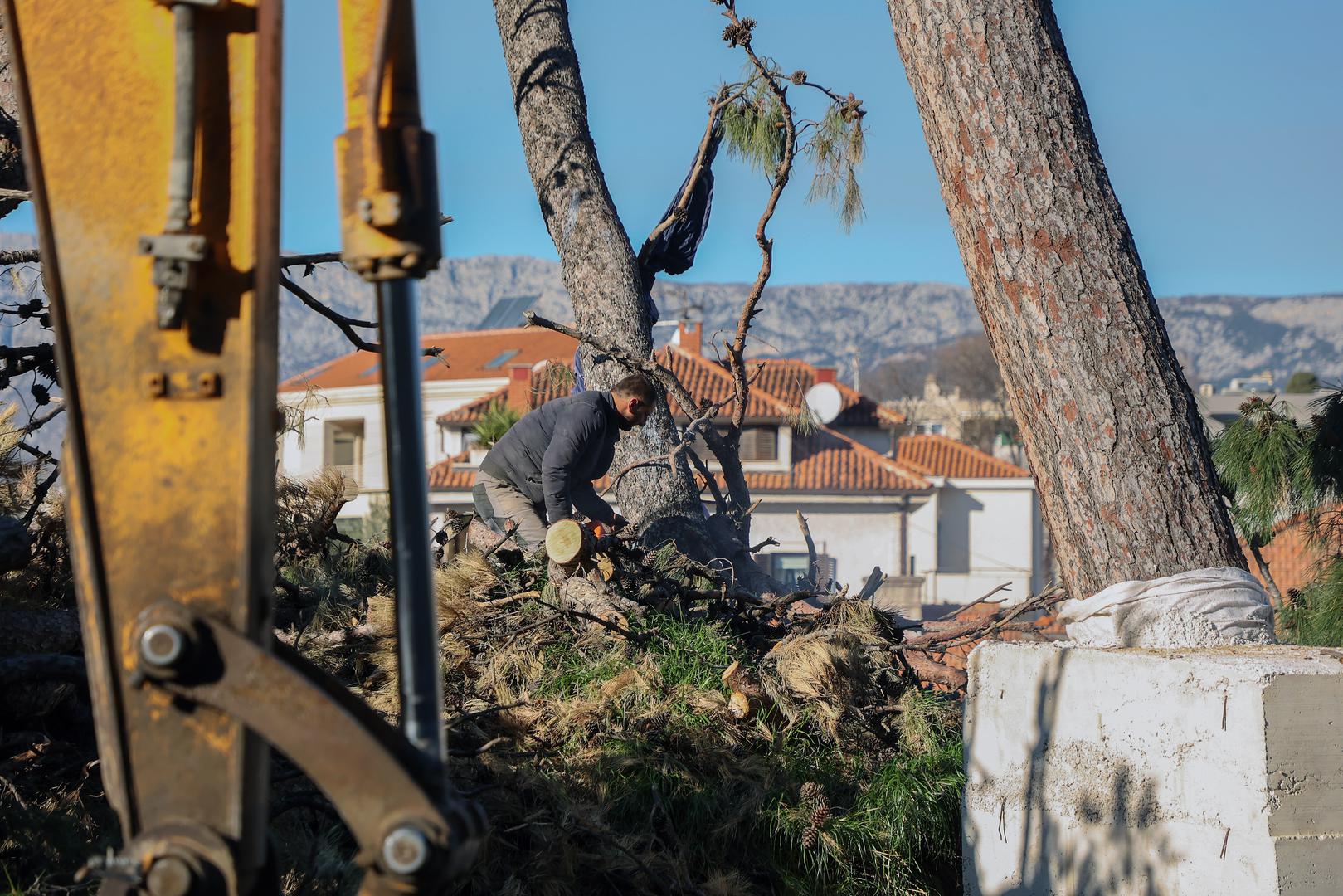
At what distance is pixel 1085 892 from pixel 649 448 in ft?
14.5

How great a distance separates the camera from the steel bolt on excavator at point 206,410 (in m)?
1.62

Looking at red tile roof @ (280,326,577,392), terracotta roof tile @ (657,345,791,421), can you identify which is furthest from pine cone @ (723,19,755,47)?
red tile roof @ (280,326,577,392)

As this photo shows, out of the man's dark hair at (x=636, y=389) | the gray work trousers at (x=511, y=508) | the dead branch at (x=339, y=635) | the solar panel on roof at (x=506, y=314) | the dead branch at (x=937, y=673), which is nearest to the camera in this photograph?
the dead branch at (x=339, y=635)

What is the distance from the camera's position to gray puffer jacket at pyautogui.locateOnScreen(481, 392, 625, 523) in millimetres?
6016

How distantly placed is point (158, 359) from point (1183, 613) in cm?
294

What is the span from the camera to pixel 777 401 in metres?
38.1

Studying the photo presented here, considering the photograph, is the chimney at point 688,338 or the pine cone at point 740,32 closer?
the pine cone at point 740,32

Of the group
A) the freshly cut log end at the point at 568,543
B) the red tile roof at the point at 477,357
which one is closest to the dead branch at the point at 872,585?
the freshly cut log end at the point at 568,543

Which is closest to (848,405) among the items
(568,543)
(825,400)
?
(825,400)

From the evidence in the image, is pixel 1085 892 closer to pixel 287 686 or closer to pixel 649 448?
pixel 287 686

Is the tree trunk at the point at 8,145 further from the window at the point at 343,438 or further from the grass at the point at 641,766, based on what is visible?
the window at the point at 343,438

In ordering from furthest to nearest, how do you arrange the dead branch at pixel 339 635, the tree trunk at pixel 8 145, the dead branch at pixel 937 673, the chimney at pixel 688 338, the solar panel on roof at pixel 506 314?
the solar panel on roof at pixel 506 314, the chimney at pixel 688 338, the dead branch at pixel 937 673, the dead branch at pixel 339 635, the tree trunk at pixel 8 145

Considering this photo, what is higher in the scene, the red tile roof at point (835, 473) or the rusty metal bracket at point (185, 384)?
the rusty metal bracket at point (185, 384)

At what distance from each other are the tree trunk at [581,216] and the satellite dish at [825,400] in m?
31.9
